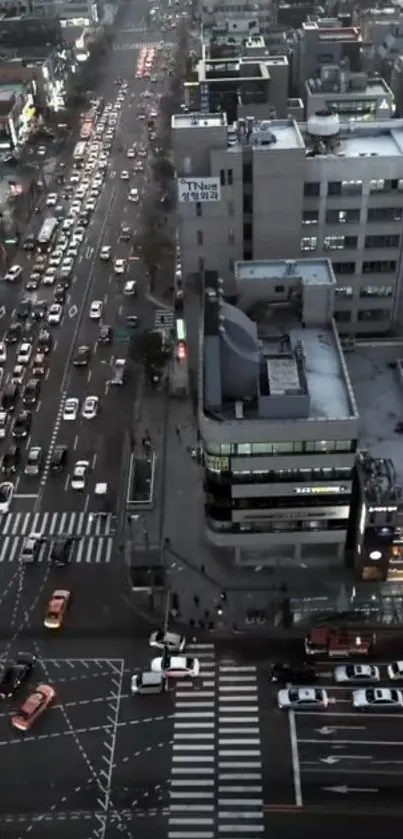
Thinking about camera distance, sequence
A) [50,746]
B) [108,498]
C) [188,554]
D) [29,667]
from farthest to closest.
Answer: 1. [108,498]
2. [188,554]
3. [29,667]
4. [50,746]

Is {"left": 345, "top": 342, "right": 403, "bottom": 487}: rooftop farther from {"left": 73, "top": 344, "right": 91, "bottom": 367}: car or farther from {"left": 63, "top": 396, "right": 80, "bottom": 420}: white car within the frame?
{"left": 73, "top": 344, "right": 91, "bottom": 367}: car

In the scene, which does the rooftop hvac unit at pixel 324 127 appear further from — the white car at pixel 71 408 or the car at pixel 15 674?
the car at pixel 15 674

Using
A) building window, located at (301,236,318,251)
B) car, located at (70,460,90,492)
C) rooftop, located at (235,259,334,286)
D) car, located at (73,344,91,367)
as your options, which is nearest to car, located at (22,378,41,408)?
car, located at (73,344,91,367)

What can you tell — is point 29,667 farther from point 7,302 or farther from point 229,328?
point 7,302

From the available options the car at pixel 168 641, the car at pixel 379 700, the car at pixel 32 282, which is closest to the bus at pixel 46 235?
the car at pixel 32 282

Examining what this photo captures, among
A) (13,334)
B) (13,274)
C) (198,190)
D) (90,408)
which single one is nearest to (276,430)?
(198,190)

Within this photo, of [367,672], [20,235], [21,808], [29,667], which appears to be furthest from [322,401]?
[20,235]

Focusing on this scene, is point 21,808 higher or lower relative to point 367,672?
lower
